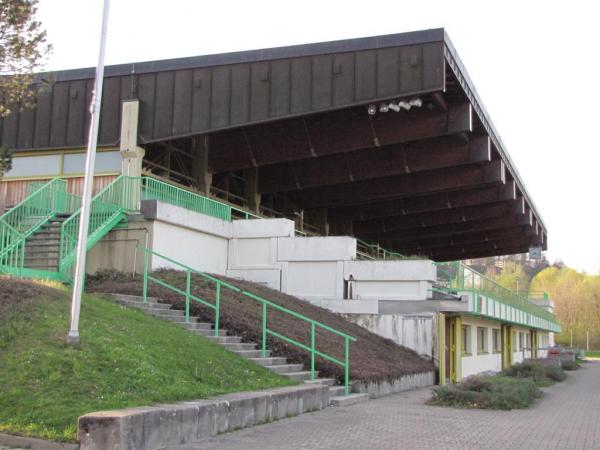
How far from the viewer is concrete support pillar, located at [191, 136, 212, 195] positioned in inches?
1137

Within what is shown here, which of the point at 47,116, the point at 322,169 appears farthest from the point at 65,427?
the point at 322,169

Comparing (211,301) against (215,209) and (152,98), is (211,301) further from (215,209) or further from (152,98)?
(152,98)

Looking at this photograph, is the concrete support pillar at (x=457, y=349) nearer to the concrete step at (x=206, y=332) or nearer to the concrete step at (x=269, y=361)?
the concrete step at (x=269, y=361)

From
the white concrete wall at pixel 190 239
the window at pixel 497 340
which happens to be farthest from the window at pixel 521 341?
the white concrete wall at pixel 190 239

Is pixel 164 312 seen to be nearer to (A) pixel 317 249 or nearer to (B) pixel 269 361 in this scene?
(B) pixel 269 361

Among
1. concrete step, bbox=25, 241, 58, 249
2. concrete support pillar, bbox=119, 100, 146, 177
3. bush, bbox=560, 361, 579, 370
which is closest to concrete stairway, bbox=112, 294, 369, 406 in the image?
concrete step, bbox=25, 241, 58, 249

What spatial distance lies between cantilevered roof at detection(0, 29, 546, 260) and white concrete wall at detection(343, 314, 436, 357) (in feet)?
24.1

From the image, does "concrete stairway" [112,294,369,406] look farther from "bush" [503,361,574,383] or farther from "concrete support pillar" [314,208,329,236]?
"concrete support pillar" [314,208,329,236]

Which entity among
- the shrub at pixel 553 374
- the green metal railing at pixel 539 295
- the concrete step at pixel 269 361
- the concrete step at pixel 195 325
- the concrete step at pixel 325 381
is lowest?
the shrub at pixel 553 374

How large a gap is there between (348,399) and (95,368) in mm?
5847

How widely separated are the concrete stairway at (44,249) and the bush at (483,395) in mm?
9549

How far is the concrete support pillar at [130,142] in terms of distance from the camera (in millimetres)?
24062

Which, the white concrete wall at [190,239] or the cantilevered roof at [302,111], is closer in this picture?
the white concrete wall at [190,239]

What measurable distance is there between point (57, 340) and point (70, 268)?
678 cm
